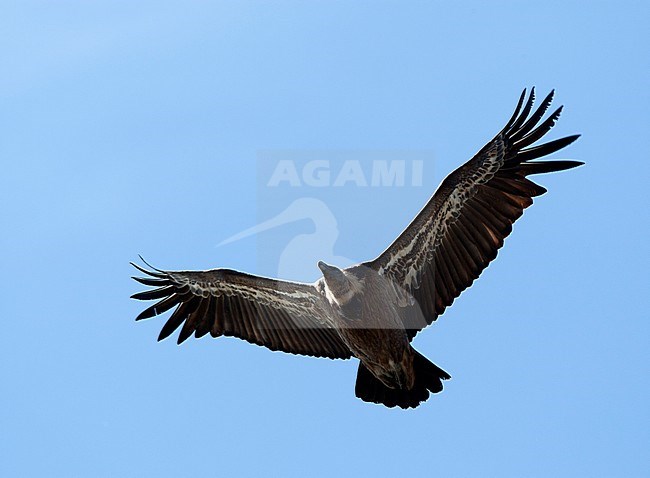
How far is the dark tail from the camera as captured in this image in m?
15.2

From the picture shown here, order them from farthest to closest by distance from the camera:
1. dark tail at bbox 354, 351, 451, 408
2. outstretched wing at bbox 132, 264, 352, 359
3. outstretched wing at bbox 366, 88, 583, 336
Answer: outstretched wing at bbox 132, 264, 352, 359, dark tail at bbox 354, 351, 451, 408, outstretched wing at bbox 366, 88, 583, 336

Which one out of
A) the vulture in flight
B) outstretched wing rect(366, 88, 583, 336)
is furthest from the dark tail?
outstretched wing rect(366, 88, 583, 336)

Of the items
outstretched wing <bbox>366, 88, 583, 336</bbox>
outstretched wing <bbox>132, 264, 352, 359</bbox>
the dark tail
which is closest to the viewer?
outstretched wing <bbox>366, 88, 583, 336</bbox>

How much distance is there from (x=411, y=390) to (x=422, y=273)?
1593 mm

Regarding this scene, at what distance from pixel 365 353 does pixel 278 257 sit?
1841 mm

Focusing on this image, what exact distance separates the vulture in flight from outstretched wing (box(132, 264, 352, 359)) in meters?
0.04

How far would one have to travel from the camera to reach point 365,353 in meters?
15.1

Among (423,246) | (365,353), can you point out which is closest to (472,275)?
(423,246)

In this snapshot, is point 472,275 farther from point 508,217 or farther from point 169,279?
point 169,279

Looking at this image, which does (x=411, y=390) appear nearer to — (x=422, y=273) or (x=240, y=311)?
(x=422, y=273)

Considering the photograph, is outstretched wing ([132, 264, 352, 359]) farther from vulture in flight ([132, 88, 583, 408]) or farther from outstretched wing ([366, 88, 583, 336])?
outstretched wing ([366, 88, 583, 336])

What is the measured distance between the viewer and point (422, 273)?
598 inches

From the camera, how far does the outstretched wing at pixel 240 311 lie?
16.1 m

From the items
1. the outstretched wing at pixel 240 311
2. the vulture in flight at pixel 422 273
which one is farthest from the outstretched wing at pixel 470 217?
the outstretched wing at pixel 240 311
